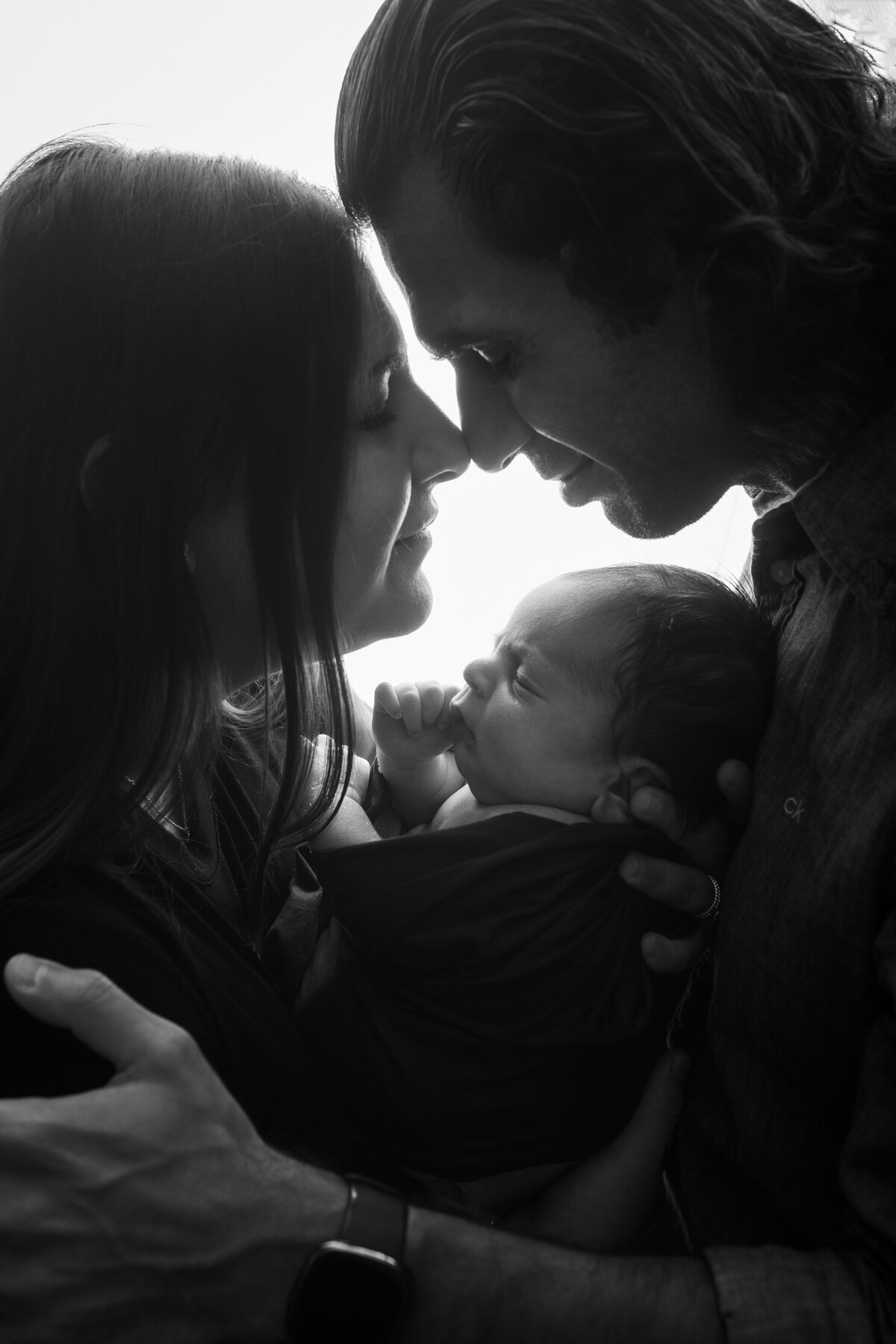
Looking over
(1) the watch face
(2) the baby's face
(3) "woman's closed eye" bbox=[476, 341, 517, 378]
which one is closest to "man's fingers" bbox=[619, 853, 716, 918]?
(2) the baby's face

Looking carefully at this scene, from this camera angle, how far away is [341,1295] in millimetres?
792

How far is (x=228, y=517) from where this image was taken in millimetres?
1062

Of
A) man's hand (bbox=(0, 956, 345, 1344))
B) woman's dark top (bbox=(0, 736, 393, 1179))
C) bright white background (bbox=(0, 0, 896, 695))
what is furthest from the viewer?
bright white background (bbox=(0, 0, 896, 695))

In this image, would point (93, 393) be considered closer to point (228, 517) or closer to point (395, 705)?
point (228, 517)

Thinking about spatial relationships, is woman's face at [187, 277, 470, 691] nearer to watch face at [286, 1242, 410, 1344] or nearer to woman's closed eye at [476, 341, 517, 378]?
woman's closed eye at [476, 341, 517, 378]

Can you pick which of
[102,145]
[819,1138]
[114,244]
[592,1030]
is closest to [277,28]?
[102,145]

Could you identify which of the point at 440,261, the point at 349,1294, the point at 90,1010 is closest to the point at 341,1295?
the point at 349,1294

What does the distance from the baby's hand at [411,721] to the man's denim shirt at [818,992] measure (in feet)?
1.40

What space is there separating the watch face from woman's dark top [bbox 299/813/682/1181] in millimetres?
290

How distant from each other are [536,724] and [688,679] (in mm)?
187

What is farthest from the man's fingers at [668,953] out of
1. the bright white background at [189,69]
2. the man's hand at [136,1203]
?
the bright white background at [189,69]

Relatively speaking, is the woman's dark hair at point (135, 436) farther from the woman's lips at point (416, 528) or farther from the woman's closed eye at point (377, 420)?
the woman's lips at point (416, 528)

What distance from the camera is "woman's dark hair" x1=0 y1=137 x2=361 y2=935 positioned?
3.22 ft

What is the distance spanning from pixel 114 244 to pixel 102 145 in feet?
0.54
